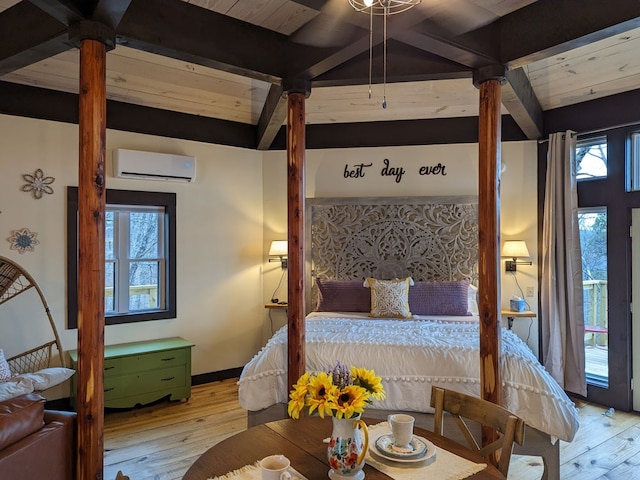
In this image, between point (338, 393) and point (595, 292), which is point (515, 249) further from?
point (338, 393)

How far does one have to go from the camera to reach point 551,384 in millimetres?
2756

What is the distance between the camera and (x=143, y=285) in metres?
4.57

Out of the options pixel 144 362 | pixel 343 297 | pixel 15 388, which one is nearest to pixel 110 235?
pixel 144 362

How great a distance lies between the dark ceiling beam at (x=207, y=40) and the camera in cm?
253

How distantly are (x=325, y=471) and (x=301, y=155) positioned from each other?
2.12m

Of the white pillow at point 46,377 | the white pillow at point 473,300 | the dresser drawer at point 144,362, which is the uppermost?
the white pillow at point 473,300

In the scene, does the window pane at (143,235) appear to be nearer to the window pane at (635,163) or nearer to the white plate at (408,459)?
the white plate at (408,459)

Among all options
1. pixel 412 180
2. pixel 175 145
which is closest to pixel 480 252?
pixel 412 180

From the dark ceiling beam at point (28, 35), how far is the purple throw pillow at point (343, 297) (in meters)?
3.02

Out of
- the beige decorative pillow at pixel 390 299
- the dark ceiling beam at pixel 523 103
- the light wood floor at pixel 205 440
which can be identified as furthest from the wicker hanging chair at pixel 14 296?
the dark ceiling beam at pixel 523 103

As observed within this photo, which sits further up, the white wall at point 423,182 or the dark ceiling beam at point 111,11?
the dark ceiling beam at point 111,11

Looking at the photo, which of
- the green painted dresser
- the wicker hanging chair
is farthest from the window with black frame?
the wicker hanging chair

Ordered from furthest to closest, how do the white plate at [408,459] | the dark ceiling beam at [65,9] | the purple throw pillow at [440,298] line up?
the purple throw pillow at [440,298] < the dark ceiling beam at [65,9] < the white plate at [408,459]

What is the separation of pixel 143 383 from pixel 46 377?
1.01m
